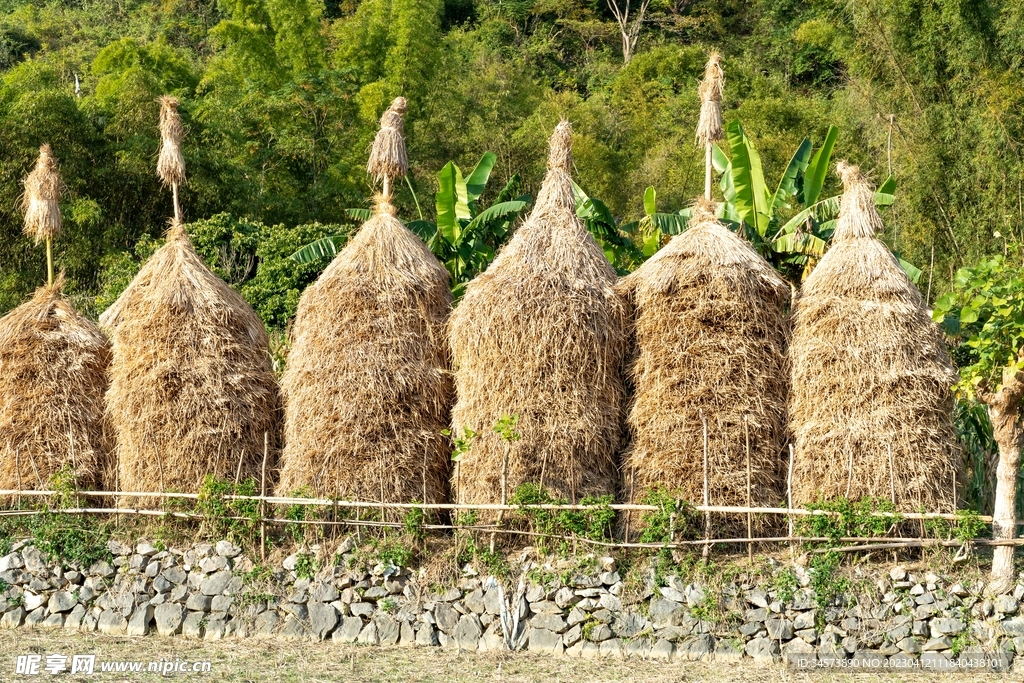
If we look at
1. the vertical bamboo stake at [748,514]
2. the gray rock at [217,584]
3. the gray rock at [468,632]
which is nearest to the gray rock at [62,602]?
the gray rock at [217,584]

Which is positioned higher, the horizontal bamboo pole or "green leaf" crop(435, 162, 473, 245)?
"green leaf" crop(435, 162, 473, 245)

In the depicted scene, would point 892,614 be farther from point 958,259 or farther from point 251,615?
→ point 958,259

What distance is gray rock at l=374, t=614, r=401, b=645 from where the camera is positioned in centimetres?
847

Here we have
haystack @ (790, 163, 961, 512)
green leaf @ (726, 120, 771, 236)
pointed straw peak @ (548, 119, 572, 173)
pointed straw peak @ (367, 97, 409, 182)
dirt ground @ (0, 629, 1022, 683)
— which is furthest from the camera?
green leaf @ (726, 120, 771, 236)

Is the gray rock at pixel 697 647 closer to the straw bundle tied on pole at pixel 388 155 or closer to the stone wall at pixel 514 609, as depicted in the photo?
the stone wall at pixel 514 609

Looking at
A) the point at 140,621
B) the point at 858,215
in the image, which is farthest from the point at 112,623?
the point at 858,215

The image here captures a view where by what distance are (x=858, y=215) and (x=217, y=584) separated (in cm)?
576

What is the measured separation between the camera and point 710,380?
334 inches

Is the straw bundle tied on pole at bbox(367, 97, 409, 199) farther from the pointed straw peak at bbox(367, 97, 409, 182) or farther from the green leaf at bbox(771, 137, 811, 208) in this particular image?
the green leaf at bbox(771, 137, 811, 208)

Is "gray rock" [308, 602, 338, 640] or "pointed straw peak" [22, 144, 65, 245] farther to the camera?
"pointed straw peak" [22, 144, 65, 245]

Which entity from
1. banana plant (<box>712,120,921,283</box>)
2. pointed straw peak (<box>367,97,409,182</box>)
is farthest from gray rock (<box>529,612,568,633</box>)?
pointed straw peak (<box>367,97,409,182</box>)

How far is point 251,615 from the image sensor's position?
8.67 meters

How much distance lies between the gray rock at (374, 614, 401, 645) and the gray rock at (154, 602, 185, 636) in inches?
61.7

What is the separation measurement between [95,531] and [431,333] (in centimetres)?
317
